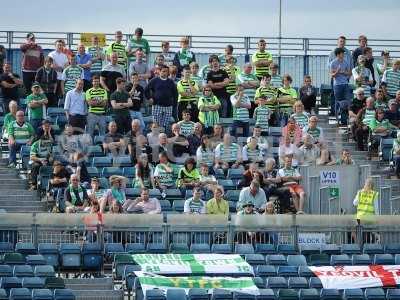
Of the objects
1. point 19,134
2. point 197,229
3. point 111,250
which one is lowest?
point 111,250

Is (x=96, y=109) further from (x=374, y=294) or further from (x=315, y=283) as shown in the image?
(x=374, y=294)

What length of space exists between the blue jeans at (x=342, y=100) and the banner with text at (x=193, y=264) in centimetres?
875

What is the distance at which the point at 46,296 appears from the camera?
115 feet

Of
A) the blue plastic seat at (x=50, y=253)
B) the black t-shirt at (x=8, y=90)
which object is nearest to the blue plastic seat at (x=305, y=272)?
the blue plastic seat at (x=50, y=253)

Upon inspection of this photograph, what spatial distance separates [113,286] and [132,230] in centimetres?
160

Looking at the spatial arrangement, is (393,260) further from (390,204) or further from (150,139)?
(150,139)

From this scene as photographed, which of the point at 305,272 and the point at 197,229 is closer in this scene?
the point at 305,272

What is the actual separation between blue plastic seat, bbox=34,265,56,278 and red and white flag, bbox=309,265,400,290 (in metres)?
5.11

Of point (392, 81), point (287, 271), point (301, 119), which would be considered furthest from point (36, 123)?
point (392, 81)

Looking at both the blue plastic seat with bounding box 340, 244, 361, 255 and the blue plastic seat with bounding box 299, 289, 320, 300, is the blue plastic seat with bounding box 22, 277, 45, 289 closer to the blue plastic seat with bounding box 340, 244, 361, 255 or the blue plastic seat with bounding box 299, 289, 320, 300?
the blue plastic seat with bounding box 299, 289, 320, 300

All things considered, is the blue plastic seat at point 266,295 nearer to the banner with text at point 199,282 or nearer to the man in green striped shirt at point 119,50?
the banner with text at point 199,282

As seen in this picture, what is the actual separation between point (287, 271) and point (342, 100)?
29.2ft

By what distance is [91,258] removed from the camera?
123 feet

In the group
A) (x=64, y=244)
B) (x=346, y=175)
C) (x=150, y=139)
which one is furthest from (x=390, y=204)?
(x=64, y=244)
